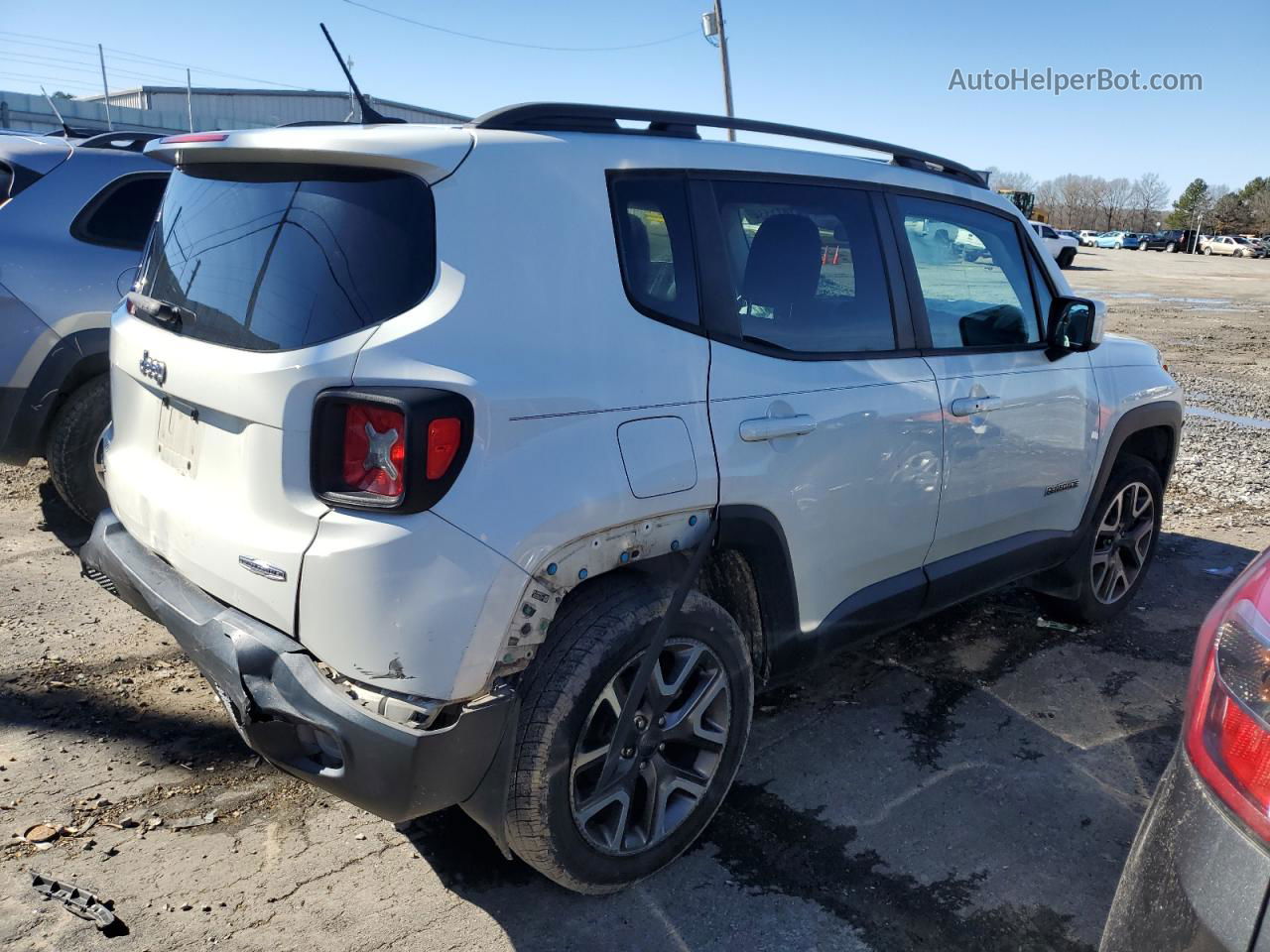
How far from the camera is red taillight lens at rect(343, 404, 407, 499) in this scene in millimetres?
2111

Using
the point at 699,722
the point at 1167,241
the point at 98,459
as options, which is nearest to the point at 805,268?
the point at 699,722

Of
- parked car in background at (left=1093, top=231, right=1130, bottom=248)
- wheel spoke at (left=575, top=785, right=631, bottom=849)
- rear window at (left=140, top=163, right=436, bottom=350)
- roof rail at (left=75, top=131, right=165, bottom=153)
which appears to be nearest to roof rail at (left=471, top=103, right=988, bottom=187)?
rear window at (left=140, top=163, right=436, bottom=350)

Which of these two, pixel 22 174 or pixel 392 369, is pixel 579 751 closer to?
pixel 392 369

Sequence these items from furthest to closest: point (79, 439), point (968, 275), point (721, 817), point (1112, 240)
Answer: point (1112, 240), point (79, 439), point (968, 275), point (721, 817)

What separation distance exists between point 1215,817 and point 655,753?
1454mm

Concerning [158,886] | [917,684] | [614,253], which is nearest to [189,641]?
[158,886]

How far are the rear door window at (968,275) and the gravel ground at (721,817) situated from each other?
1434 mm

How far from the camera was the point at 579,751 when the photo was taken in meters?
2.48

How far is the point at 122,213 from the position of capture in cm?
515

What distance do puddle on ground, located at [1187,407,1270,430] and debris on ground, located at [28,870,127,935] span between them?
984 cm

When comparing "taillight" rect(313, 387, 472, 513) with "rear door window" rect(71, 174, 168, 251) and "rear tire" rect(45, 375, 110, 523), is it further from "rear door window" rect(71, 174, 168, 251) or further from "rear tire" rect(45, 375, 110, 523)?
"rear door window" rect(71, 174, 168, 251)

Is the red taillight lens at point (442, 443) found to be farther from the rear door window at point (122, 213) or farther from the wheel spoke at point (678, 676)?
the rear door window at point (122, 213)

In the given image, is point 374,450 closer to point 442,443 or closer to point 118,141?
point 442,443

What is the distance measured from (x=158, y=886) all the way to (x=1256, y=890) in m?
2.56
